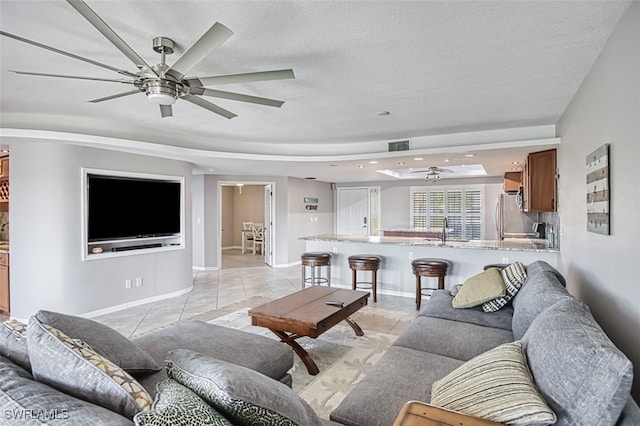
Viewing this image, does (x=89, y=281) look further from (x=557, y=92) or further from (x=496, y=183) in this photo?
(x=496, y=183)

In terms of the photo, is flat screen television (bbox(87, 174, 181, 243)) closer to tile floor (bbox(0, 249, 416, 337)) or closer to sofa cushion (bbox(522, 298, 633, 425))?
tile floor (bbox(0, 249, 416, 337))

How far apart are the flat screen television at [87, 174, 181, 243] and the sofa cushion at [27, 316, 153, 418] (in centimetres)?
389

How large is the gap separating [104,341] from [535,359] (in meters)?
2.00

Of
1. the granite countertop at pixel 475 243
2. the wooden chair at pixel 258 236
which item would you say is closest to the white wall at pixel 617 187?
the granite countertop at pixel 475 243

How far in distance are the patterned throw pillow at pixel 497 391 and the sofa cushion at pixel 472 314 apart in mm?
1302

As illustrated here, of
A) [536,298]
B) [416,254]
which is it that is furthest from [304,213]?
[536,298]

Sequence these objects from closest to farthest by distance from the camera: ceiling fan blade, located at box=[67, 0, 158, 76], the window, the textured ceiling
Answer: ceiling fan blade, located at box=[67, 0, 158, 76] < the textured ceiling < the window

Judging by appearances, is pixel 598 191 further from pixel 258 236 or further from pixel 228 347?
pixel 258 236

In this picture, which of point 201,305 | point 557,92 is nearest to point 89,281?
point 201,305

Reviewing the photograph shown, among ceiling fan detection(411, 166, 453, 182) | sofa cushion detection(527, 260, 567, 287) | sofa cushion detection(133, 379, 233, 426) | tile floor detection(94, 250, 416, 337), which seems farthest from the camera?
ceiling fan detection(411, 166, 453, 182)

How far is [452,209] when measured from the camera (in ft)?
30.7

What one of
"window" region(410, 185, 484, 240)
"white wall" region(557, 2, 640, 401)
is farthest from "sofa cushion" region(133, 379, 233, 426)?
"window" region(410, 185, 484, 240)

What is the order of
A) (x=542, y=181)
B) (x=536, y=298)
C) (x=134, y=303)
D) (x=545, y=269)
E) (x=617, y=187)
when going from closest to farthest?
1. (x=617, y=187)
2. (x=536, y=298)
3. (x=545, y=269)
4. (x=542, y=181)
5. (x=134, y=303)

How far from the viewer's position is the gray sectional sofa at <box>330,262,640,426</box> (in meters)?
1.11
